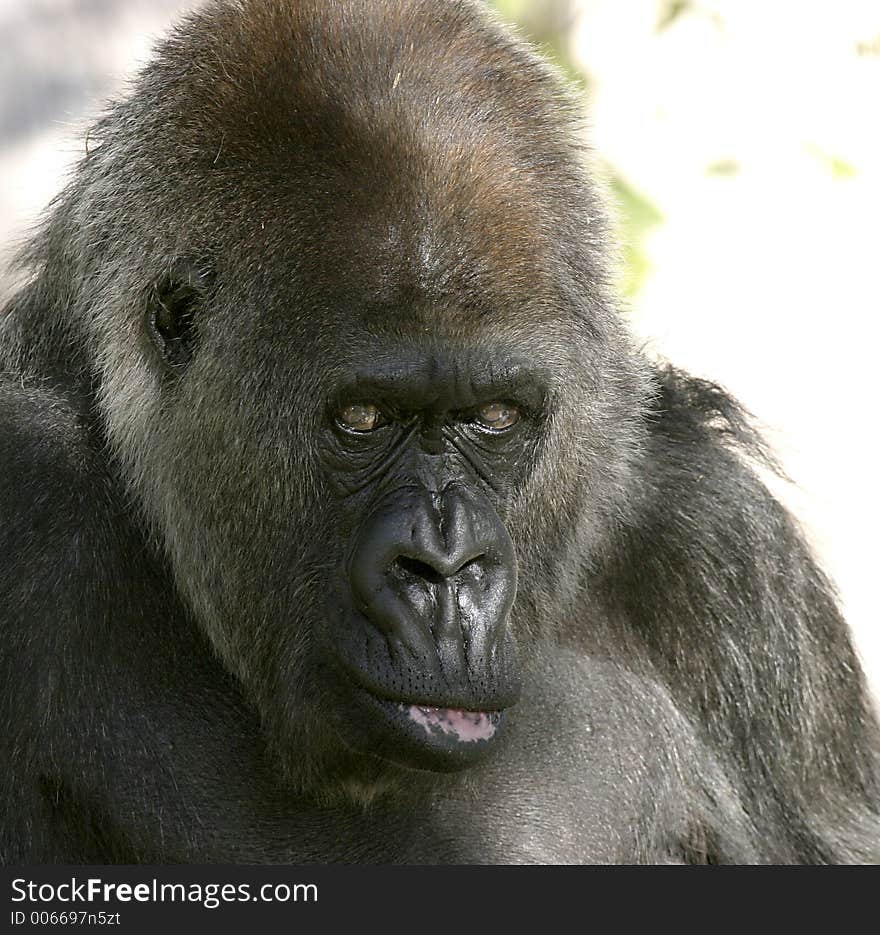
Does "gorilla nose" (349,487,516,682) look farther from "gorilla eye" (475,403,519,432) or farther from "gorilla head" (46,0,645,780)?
"gorilla eye" (475,403,519,432)

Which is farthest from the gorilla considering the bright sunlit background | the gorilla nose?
the bright sunlit background

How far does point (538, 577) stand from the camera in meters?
4.20

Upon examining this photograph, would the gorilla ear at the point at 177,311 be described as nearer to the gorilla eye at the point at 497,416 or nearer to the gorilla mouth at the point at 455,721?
the gorilla eye at the point at 497,416

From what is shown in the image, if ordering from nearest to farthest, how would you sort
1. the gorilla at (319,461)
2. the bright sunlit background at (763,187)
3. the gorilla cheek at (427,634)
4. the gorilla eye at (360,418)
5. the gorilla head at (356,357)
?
1. the gorilla cheek at (427,634)
2. the gorilla head at (356,357)
3. the gorilla at (319,461)
4. the gorilla eye at (360,418)
5. the bright sunlit background at (763,187)

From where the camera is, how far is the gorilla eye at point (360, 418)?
12.7ft

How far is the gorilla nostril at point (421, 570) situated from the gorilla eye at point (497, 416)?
18.2 inches

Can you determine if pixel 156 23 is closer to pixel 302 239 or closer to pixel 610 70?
pixel 610 70

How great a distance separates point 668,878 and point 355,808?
0.90 m

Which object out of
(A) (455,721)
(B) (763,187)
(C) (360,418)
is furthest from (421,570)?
(B) (763,187)

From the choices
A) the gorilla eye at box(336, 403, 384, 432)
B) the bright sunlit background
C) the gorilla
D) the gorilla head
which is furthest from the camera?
the bright sunlit background

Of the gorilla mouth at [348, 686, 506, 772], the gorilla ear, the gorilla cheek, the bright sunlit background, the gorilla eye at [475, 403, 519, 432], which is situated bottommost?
the bright sunlit background

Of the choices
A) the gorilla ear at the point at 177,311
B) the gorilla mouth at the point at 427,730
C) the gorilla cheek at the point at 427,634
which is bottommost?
the gorilla mouth at the point at 427,730

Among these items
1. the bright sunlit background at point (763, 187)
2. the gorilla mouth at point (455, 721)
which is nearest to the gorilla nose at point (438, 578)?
the gorilla mouth at point (455, 721)

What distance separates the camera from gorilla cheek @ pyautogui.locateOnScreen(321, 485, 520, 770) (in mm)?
3549
